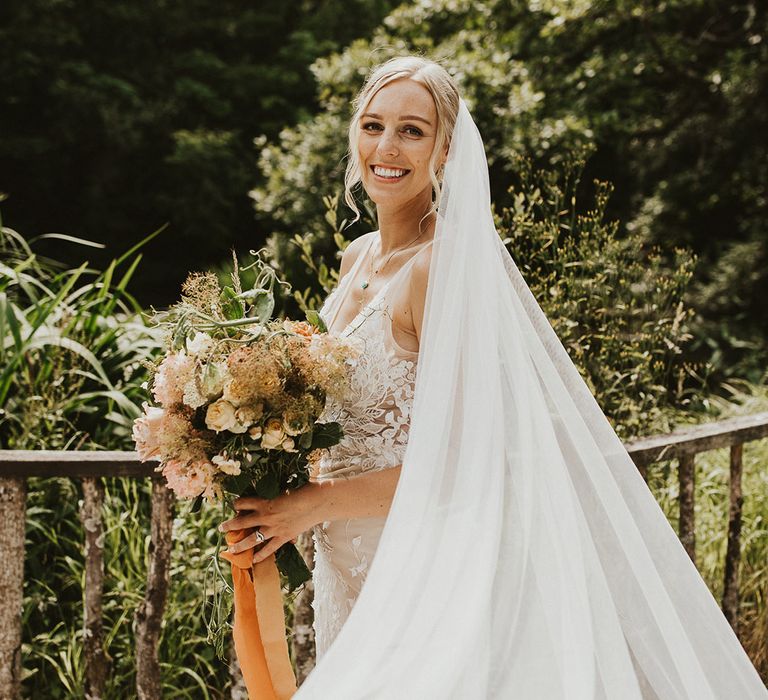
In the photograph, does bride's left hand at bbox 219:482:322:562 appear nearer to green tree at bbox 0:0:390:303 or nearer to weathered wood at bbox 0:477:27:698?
weathered wood at bbox 0:477:27:698

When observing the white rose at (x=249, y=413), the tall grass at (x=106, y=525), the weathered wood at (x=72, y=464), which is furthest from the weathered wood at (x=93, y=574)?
the white rose at (x=249, y=413)

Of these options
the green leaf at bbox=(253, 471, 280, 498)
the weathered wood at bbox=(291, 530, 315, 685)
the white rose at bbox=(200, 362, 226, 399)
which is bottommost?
the weathered wood at bbox=(291, 530, 315, 685)

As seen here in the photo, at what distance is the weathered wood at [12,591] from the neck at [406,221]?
1363mm

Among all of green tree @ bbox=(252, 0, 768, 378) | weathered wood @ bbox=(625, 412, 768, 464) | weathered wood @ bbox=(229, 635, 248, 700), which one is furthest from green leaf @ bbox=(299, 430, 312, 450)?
green tree @ bbox=(252, 0, 768, 378)

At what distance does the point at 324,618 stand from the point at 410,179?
3.86 ft

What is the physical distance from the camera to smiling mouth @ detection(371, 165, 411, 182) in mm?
2229

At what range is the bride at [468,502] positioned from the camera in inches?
69.1

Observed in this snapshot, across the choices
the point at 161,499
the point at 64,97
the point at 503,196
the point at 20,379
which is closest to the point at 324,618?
the point at 161,499

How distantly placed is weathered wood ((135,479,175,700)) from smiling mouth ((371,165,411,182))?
1.25 metres

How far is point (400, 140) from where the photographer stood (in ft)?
7.23

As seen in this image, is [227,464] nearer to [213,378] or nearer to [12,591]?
[213,378]

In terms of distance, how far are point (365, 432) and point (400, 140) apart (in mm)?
718

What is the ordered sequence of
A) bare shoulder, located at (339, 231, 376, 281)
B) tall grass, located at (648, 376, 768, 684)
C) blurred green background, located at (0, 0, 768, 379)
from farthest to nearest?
blurred green background, located at (0, 0, 768, 379)
tall grass, located at (648, 376, 768, 684)
bare shoulder, located at (339, 231, 376, 281)

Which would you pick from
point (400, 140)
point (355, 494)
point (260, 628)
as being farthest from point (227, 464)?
point (400, 140)
